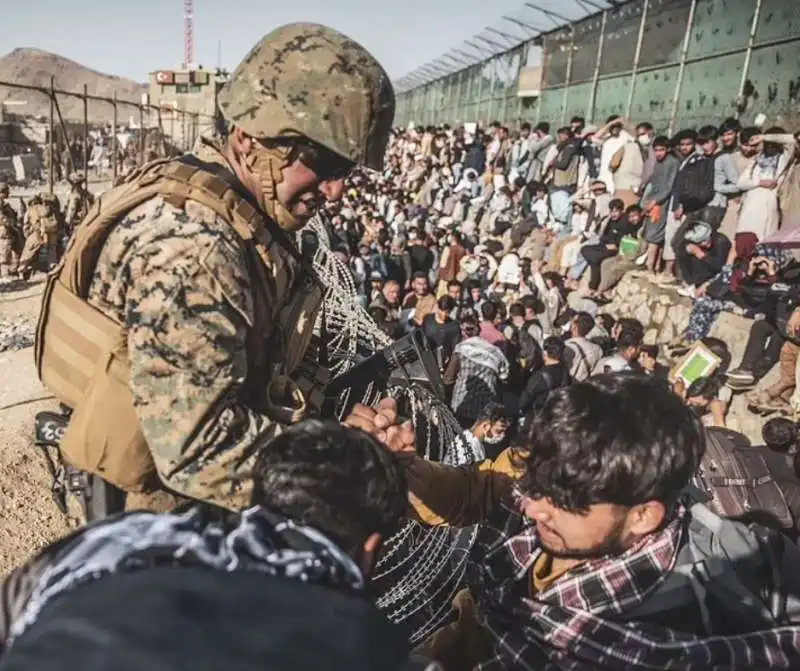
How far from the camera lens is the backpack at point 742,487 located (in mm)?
2605

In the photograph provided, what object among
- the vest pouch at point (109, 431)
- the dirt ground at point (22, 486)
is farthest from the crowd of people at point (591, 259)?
the vest pouch at point (109, 431)

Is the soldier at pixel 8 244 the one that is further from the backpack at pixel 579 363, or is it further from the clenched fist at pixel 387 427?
the clenched fist at pixel 387 427

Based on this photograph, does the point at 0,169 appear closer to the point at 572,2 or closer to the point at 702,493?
the point at 572,2

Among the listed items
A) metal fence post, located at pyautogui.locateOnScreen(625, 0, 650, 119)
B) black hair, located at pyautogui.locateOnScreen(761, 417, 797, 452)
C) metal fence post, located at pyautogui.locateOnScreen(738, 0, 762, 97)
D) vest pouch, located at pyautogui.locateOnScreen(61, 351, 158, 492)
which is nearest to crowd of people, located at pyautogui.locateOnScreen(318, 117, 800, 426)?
metal fence post, located at pyautogui.locateOnScreen(625, 0, 650, 119)

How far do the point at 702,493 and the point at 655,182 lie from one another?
7735 millimetres

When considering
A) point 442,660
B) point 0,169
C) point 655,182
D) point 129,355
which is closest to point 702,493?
point 442,660

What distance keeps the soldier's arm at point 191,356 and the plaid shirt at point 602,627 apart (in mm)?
677

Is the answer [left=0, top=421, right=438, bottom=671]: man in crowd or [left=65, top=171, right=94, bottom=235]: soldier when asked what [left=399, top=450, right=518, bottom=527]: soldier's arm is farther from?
[left=65, top=171, right=94, bottom=235]: soldier

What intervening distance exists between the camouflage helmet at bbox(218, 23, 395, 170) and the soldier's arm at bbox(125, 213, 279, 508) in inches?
14.7

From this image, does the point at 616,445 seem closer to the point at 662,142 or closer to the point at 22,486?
the point at 22,486

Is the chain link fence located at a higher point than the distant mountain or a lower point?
lower

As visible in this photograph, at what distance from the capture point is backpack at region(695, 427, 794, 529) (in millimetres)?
2605

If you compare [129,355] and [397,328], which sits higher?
[129,355]

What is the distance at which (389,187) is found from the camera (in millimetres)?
18250
